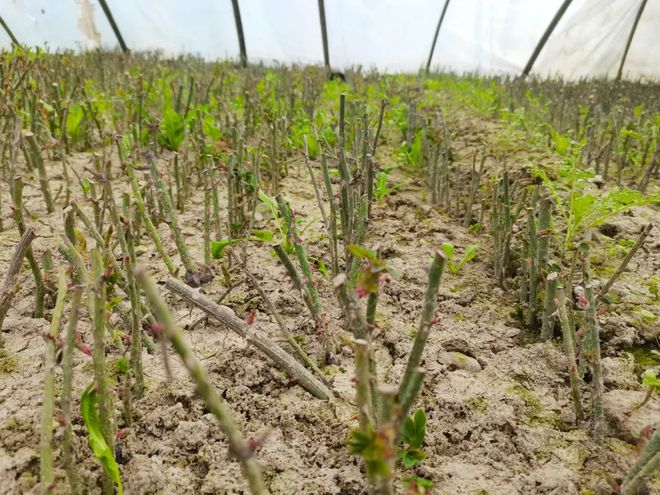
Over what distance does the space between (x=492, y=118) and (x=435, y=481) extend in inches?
137

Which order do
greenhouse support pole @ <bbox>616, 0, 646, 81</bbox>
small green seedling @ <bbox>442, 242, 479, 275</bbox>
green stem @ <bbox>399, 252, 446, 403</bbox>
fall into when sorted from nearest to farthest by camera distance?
green stem @ <bbox>399, 252, 446, 403</bbox> → small green seedling @ <bbox>442, 242, 479, 275</bbox> → greenhouse support pole @ <bbox>616, 0, 646, 81</bbox>

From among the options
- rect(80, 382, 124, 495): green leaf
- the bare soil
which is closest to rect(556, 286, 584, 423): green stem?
the bare soil

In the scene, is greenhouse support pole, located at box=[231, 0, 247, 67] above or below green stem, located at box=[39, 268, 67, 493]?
above

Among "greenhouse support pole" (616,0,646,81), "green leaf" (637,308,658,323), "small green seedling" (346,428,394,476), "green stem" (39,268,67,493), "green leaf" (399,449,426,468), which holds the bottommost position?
"green leaf" (399,449,426,468)

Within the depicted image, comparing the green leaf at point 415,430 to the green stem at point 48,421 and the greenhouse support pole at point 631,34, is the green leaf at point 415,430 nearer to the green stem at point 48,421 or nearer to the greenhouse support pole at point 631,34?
the green stem at point 48,421

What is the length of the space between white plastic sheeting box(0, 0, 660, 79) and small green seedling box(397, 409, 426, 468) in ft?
29.2

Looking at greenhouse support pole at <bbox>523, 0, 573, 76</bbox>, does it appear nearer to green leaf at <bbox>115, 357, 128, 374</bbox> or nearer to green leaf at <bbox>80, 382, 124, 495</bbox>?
green leaf at <bbox>115, 357, 128, 374</bbox>

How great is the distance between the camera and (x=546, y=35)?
32.4ft

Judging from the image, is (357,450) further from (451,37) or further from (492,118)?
(451,37)

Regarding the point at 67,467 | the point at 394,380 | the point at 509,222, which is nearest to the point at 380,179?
the point at 509,222

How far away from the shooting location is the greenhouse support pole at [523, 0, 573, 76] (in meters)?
9.48

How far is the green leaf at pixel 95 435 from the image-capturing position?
2.30 feet

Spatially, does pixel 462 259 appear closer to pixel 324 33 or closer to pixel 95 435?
pixel 95 435

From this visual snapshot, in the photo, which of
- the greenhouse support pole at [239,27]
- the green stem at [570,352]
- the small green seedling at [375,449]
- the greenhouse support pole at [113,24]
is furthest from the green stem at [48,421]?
the greenhouse support pole at [239,27]
